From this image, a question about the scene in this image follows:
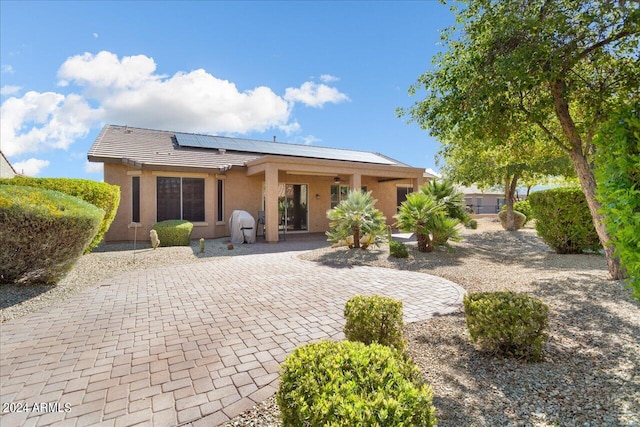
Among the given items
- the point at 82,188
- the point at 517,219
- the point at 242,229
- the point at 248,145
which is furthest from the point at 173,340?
the point at 517,219

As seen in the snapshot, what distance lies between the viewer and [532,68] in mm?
4742

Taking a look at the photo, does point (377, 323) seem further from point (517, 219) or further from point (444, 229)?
point (517, 219)

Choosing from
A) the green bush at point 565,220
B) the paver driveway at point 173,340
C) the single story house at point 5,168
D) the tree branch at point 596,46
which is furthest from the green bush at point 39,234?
the single story house at point 5,168

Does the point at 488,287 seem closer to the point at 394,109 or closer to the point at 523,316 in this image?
the point at 523,316

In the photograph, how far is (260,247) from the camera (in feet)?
37.9

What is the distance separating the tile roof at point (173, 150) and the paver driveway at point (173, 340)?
696 centimetres

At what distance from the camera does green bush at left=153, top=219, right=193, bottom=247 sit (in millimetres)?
11547

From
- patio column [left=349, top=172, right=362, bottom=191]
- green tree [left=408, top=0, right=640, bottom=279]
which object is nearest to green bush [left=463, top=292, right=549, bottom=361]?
green tree [left=408, top=0, right=640, bottom=279]

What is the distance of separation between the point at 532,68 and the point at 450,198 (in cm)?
615

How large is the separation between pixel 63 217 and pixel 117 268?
2.88 m

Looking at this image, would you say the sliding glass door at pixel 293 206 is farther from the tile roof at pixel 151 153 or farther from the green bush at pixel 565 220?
the green bush at pixel 565 220

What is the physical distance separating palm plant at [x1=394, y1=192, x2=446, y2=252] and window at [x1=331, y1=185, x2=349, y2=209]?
7.85 meters

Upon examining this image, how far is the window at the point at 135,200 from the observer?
12.5 meters

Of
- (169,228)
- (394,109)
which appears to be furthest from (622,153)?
(169,228)
